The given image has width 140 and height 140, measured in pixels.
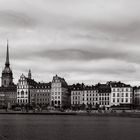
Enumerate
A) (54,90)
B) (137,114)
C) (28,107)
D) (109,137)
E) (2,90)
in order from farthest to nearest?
(2,90)
(54,90)
(28,107)
(137,114)
(109,137)

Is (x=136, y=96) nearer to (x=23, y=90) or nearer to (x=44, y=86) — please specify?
(x=44, y=86)

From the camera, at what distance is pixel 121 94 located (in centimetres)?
16650

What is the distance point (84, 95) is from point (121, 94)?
1905 cm

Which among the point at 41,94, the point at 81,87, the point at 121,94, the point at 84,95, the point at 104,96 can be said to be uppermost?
the point at 81,87

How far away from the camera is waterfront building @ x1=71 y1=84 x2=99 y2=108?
177m

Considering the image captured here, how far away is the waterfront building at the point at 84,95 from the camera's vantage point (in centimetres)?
17675

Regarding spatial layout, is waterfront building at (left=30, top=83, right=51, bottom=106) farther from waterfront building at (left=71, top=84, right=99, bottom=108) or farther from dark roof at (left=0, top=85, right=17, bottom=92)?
dark roof at (left=0, top=85, right=17, bottom=92)

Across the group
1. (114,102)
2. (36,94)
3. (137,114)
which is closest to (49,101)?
(36,94)

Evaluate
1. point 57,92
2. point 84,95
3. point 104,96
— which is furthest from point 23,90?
point 104,96

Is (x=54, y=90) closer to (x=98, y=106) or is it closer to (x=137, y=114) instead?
(x=98, y=106)

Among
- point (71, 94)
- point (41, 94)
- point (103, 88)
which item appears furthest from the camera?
point (41, 94)

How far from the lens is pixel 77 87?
598ft

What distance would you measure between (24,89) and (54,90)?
14.8 m

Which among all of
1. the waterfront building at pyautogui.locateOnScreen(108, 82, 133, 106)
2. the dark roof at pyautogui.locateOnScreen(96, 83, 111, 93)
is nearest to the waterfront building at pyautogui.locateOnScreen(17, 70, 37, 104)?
the dark roof at pyautogui.locateOnScreen(96, 83, 111, 93)
